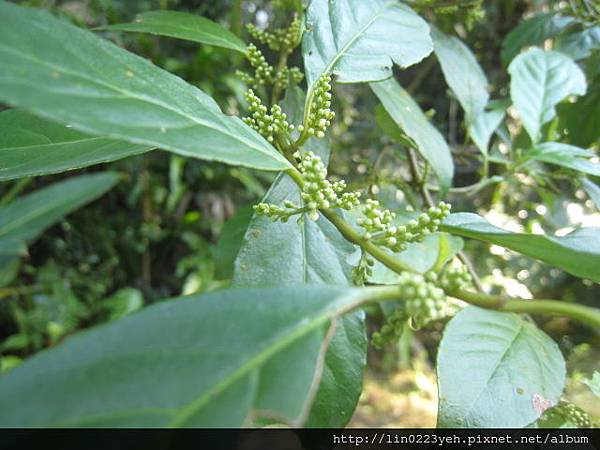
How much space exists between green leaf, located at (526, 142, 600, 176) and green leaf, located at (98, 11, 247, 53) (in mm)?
463

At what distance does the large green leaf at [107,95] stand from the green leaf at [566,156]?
1.51 feet

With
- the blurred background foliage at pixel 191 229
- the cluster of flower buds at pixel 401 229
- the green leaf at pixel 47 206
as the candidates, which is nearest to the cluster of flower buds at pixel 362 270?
the cluster of flower buds at pixel 401 229

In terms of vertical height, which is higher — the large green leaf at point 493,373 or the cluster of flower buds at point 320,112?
the cluster of flower buds at point 320,112

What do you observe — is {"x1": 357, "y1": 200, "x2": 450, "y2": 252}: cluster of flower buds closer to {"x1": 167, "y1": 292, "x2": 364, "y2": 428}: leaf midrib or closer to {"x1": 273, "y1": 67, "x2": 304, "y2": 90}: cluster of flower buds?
{"x1": 167, "y1": 292, "x2": 364, "y2": 428}: leaf midrib

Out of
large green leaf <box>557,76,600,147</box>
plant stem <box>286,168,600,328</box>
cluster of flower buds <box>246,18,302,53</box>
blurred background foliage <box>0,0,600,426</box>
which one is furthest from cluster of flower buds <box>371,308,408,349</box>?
blurred background foliage <box>0,0,600,426</box>

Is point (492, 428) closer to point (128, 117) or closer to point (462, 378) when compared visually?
point (462, 378)

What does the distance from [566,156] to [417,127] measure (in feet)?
0.71

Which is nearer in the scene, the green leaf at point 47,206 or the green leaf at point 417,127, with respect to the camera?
the green leaf at point 47,206

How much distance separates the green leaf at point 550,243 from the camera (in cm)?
38

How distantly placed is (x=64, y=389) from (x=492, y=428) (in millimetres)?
379

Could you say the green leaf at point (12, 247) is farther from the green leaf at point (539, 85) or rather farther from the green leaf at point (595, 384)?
the green leaf at point (539, 85)

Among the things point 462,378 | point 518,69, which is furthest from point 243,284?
point 518,69

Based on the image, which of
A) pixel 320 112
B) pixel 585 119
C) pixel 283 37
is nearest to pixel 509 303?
pixel 320 112

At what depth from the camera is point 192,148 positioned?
348 mm
